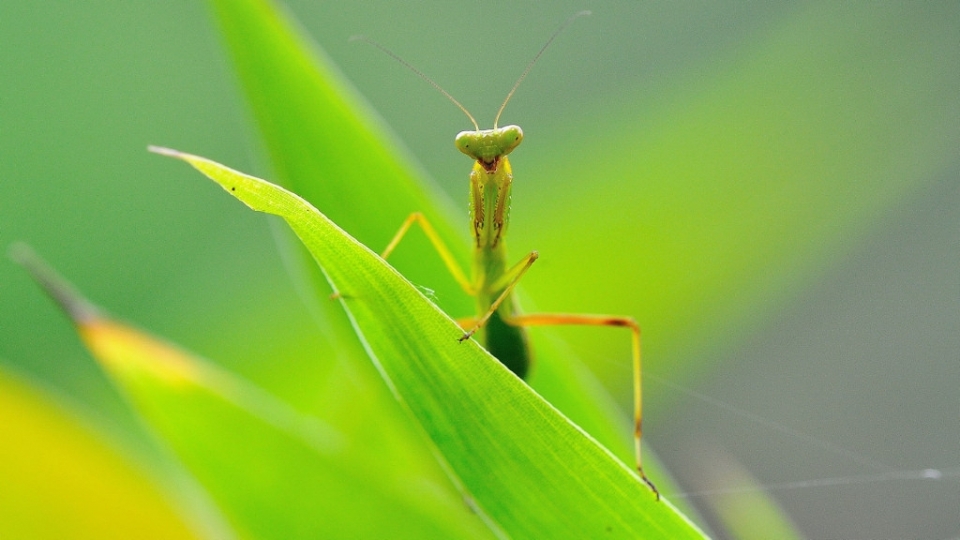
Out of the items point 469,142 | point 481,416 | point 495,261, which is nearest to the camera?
point 481,416

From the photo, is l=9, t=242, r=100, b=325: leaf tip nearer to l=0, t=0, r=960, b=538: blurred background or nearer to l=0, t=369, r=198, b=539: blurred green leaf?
l=0, t=369, r=198, b=539: blurred green leaf

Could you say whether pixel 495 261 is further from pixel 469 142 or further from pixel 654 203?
pixel 654 203

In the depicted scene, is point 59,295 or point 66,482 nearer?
point 59,295

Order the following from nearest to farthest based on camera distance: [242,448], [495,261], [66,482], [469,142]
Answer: [242,448], [66,482], [469,142], [495,261]

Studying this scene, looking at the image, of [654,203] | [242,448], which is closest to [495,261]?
[654,203]

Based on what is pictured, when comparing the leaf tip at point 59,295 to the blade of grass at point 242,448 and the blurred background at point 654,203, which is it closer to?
the blade of grass at point 242,448

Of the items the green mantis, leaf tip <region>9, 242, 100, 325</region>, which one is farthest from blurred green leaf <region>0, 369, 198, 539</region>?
the green mantis

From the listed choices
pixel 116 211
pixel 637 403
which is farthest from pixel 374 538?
pixel 116 211

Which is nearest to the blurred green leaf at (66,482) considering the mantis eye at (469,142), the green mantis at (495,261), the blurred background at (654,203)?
the blurred background at (654,203)
